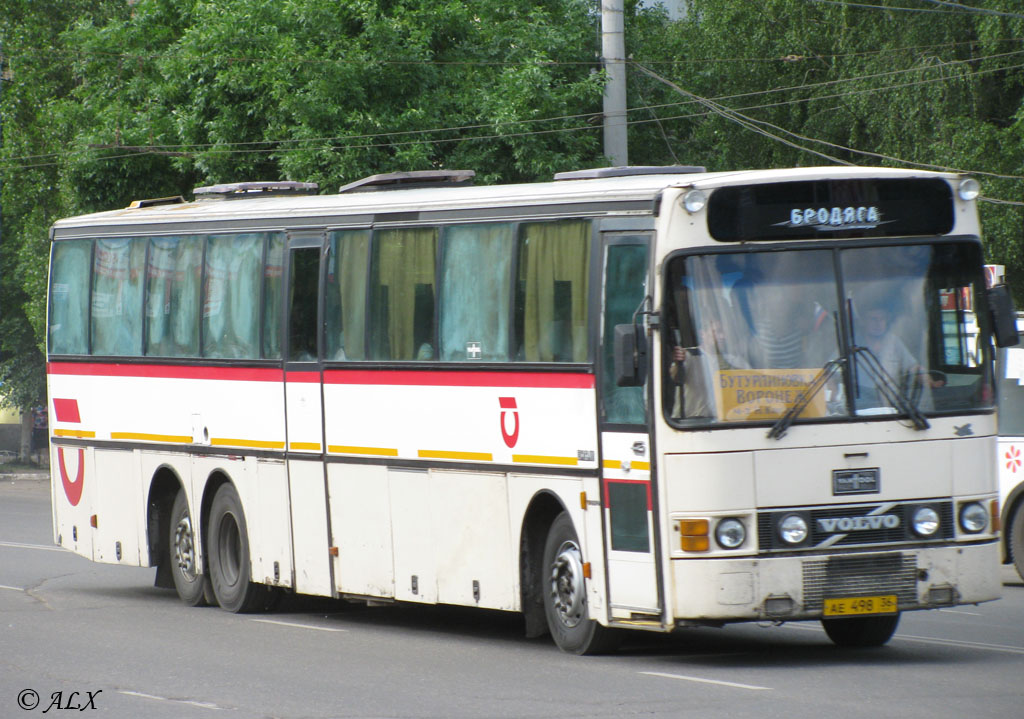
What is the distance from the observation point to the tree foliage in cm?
2931

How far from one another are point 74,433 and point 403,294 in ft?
18.7

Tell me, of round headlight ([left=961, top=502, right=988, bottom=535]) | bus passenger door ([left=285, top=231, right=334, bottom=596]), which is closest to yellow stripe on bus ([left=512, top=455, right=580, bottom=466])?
round headlight ([left=961, top=502, right=988, bottom=535])

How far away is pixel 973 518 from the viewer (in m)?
11.4

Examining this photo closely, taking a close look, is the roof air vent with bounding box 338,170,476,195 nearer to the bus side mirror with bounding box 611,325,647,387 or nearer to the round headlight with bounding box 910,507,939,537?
the bus side mirror with bounding box 611,325,647,387

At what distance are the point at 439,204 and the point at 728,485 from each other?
3651mm

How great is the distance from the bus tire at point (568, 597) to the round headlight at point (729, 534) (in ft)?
4.00

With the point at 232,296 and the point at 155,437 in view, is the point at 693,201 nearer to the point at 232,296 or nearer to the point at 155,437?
the point at 232,296

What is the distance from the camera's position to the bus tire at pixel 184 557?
1659 centimetres

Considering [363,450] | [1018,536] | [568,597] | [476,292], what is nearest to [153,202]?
[363,450]

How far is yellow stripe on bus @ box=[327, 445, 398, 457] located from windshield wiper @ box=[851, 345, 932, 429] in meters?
4.01

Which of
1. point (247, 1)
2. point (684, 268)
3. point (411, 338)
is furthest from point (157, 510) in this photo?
point (247, 1)

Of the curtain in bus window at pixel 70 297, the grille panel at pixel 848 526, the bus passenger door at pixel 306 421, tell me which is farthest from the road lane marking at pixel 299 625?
the grille panel at pixel 848 526

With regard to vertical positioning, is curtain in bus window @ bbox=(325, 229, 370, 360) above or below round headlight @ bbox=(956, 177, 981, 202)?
below

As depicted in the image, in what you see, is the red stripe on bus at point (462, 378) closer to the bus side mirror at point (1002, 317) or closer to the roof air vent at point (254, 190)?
the bus side mirror at point (1002, 317)
